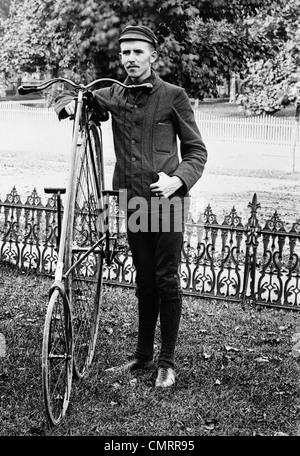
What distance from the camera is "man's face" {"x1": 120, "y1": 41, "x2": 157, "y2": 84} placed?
14.1 ft

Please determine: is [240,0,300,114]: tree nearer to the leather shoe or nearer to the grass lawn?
the grass lawn

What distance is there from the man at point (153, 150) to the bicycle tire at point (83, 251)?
0.17m

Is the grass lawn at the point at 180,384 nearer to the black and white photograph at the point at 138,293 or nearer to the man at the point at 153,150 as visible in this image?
the black and white photograph at the point at 138,293

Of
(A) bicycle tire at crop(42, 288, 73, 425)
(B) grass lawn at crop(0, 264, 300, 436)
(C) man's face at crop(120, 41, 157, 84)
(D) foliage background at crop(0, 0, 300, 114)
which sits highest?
(D) foliage background at crop(0, 0, 300, 114)

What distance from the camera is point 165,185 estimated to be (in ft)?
13.9

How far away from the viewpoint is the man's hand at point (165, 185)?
13.8 ft

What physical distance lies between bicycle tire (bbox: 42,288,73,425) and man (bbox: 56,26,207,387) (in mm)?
812

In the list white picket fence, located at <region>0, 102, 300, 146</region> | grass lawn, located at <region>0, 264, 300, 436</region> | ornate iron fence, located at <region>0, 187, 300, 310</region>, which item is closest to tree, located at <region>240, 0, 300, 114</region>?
white picket fence, located at <region>0, 102, 300, 146</region>

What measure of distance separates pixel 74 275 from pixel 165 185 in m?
0.77

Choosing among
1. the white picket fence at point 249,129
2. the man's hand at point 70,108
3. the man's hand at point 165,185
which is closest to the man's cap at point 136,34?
the man's hand at point 70,108

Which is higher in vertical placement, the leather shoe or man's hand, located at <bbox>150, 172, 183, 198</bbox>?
man's hand, located at <bbox>150, 172, 183, 198</bbox>

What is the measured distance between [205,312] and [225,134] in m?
19.4

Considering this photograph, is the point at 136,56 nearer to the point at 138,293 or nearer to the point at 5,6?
the point at 138,293

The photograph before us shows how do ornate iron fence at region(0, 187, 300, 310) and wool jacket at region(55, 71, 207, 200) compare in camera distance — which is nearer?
wool jacket at region(55, 71, 207, 200)
